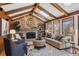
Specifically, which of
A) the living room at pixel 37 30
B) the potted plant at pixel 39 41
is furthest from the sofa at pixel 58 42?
the potted plant at pixel 39 41

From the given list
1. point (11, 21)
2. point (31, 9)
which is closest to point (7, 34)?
point (11, 21)

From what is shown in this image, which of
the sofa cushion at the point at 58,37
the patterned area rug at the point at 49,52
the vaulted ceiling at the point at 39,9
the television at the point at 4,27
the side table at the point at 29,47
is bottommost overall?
the patterned area rug at the point at 49,52

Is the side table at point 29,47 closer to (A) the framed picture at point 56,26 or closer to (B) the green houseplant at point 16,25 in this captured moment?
(B) the green houseplant at point 16,25

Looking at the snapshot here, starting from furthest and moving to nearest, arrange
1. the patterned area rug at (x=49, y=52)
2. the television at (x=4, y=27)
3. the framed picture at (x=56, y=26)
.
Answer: the framed picture at (x=56, y=26) → the patterned area rug at (x=49, y=52) → the television at (x=4, y=27)

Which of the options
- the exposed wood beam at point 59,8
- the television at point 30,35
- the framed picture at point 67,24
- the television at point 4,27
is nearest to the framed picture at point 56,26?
the framed picture at point 67,24

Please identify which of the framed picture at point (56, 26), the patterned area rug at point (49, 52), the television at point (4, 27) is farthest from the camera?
the framed picture at point (56, 26)

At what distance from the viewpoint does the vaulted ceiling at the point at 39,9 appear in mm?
3074

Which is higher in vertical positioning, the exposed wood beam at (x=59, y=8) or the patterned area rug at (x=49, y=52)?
the exposed wood beam at (x=59, y=8)

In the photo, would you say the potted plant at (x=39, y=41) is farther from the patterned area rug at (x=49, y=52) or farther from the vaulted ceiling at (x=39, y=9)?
the vaulted ceiling at (x=39, y=9)

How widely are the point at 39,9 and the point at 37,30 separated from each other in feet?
1.69

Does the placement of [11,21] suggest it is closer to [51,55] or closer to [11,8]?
[11,8]

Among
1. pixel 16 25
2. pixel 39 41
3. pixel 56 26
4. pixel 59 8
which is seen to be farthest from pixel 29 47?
pixel 59 8

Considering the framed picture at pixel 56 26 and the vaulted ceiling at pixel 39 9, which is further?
the framed picture at pixel 56 26

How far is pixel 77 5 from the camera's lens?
3.10 meters
